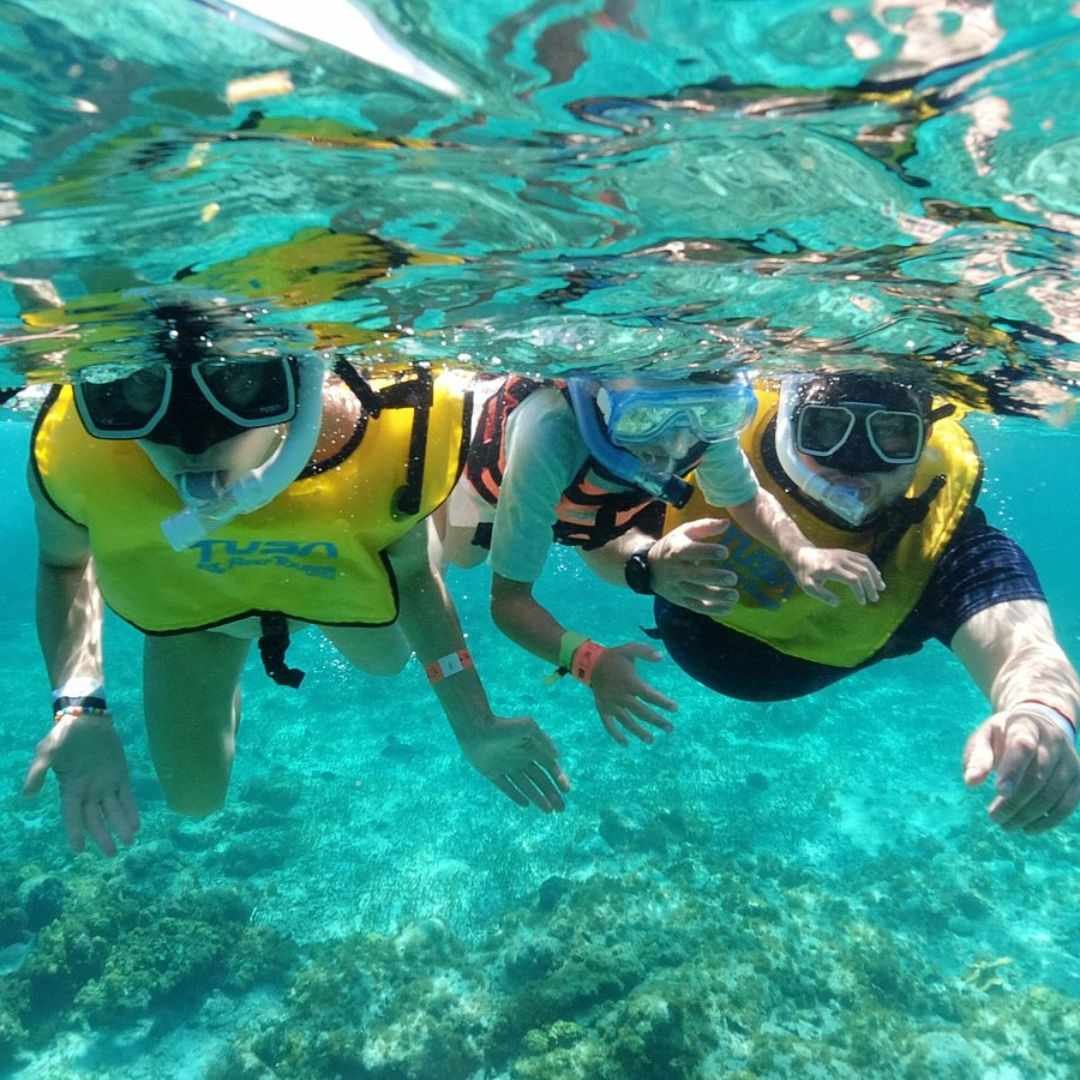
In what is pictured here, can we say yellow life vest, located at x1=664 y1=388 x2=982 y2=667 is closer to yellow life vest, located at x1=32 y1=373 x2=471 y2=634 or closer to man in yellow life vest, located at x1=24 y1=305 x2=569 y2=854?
man in yellow life vest, located at x1=24 y1=305 x2=569 y2=854

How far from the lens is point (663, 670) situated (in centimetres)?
2655

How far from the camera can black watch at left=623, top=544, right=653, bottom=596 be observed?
5270 millimetres

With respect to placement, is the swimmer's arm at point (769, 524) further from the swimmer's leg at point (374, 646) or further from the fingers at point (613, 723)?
the swimmer's leg at point (374, 646)

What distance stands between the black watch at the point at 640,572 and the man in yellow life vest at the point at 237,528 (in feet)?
3.84

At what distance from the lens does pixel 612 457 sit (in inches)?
213

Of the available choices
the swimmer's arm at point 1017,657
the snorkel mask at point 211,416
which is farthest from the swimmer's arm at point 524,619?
the swimmer's arm at point 1017,657

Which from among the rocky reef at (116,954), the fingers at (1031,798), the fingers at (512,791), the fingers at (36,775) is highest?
the fingers at (1031,798)

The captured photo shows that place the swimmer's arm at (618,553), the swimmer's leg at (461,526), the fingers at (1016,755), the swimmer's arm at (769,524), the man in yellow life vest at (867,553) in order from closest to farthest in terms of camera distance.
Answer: the fingers at (1016,755)
the man in yellow life vest at (867,553)
the swimmer's arm at (769,524)
the swimmer's arm at (618,553)
the swimmer's leg at (461,526)

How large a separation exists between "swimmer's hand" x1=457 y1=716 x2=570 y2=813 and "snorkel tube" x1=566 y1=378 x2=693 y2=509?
1.76 metres

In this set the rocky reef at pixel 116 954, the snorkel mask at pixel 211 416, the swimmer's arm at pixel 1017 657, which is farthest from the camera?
the rocky reef at pixel 116 954

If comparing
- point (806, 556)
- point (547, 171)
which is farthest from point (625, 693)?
point (547, 171)

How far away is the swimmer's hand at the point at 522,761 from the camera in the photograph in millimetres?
5094

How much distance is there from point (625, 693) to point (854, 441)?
8.09 ft

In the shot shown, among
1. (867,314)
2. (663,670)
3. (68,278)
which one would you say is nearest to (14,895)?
(68,278)
